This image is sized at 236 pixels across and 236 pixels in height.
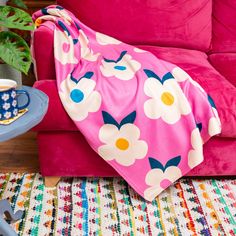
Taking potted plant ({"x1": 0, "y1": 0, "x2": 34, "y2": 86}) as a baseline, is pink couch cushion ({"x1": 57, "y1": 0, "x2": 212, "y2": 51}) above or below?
below

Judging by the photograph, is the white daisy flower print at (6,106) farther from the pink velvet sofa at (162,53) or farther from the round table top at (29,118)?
the pink velvet sofa at (162,53)

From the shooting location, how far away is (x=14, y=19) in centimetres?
112

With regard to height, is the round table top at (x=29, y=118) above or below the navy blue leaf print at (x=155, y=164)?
above

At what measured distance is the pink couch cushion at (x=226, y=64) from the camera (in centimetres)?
190

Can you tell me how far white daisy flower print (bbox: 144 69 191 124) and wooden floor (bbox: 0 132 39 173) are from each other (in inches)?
26.5

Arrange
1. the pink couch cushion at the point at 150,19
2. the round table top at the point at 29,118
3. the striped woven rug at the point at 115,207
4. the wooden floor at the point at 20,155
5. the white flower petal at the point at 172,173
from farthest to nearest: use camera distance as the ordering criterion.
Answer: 1. the pink couch cushion at the point at 150,19
2. the wooden floor at the point at 20,155
3. the white flower petal at the point at 172,173
4. the striped woven rug at the point at 115,207
5. the round table top at the point at 29,118

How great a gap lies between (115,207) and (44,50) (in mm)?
716

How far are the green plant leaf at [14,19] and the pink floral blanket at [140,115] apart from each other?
43 centimetres

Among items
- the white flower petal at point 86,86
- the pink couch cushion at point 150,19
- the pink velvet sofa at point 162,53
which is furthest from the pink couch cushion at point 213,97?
the pink couch cushion at point 150,19

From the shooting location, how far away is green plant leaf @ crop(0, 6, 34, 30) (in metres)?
1.09

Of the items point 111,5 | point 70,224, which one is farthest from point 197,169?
point 111,5

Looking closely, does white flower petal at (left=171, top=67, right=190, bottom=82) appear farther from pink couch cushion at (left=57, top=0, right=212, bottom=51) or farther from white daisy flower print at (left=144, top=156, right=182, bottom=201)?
pink couch cushion at (left=57, top=0, right=212, bottom=51)

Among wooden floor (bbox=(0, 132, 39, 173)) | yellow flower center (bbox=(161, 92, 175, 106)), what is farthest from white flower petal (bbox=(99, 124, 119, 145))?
wooden floor (bbox=(0, 132, 39, 173))

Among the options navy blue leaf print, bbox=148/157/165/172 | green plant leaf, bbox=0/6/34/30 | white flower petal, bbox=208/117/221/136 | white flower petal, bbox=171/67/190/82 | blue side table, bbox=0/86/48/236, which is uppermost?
green plant leaf, bbox=0/6/34/30
